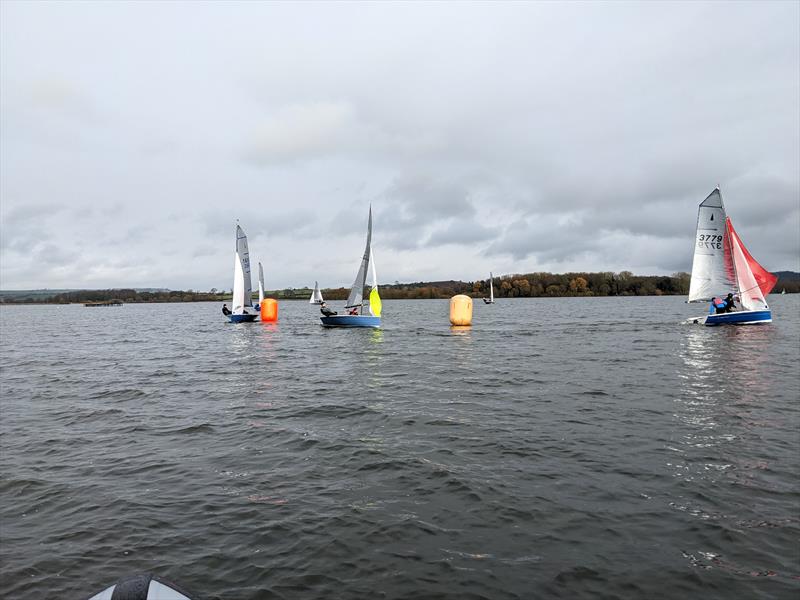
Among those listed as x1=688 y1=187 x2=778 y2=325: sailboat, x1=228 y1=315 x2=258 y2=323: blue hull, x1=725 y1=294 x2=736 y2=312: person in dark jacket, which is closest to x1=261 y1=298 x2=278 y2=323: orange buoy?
x1=228 y1=315 x2=258 y2=323: blue hull

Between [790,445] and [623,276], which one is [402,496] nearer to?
[790,445]

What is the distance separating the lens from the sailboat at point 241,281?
55.3 meters

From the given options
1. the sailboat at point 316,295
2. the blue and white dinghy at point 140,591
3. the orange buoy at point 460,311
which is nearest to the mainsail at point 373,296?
the orange buoy at point 460,311

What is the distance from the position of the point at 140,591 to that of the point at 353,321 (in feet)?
130

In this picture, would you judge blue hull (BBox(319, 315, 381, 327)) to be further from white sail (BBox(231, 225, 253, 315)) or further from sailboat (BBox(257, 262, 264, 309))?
sailboat (BBox(257, 262, 264, 309))

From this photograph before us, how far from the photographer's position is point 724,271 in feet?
133

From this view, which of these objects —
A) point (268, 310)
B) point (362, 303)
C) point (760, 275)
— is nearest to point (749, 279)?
point (760, 275)

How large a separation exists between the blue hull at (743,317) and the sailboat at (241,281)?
47.9 m

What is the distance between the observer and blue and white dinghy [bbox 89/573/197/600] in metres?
3.35

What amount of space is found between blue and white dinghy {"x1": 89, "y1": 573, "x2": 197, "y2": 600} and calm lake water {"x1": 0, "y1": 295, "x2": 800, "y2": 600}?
4.86ft

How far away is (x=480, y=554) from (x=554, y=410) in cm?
763

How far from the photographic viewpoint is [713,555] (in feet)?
17.5

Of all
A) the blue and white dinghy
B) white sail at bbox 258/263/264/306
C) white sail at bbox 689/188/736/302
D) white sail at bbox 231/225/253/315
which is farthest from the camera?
white sail at bbox 258/263/264/306

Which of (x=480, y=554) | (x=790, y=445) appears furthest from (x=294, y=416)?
(x=790, y=445)
